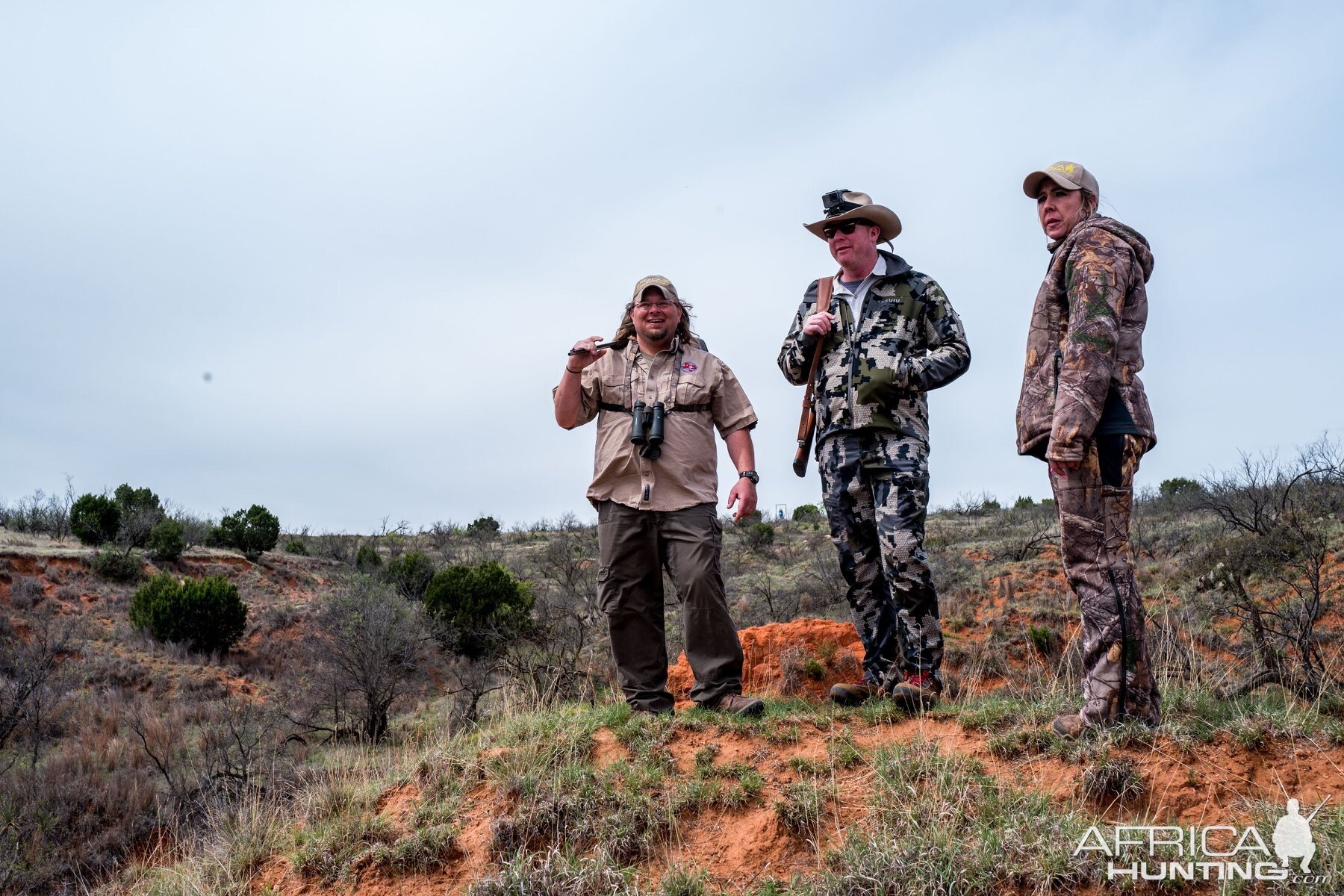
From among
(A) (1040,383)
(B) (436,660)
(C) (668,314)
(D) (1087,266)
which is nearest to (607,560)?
(C) (668,314)

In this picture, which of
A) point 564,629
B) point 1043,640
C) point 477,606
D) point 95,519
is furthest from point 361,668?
point 95,519

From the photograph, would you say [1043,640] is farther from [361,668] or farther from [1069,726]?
[361,668]

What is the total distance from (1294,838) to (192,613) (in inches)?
648

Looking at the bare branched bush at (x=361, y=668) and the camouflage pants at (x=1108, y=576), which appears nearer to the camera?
the camouflage pants at (x=1108, y=576)

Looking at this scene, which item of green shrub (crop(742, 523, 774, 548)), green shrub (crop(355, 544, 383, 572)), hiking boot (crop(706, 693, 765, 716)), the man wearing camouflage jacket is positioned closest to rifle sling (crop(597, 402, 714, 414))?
the man wearing camouflage jacket

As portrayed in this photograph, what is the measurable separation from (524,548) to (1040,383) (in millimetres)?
23846

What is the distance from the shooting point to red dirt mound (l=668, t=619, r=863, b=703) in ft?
20.6

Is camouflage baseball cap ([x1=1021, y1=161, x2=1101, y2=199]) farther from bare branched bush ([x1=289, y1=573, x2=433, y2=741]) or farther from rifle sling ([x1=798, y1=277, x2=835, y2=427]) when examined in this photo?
bare branched bush ([x1=289, y1=573, x2=433, y2=741])

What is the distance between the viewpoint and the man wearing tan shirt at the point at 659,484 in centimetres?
460

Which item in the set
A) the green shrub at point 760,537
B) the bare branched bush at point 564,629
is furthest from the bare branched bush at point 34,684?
the green shrub at point 760,537

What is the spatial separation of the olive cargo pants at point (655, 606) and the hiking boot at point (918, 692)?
847mm

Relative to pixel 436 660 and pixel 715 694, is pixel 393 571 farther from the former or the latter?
pixel 715 694

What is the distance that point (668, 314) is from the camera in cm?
481

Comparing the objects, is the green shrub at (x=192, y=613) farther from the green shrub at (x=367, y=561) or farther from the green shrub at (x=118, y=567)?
the green shrub at (x=367, y=561)
